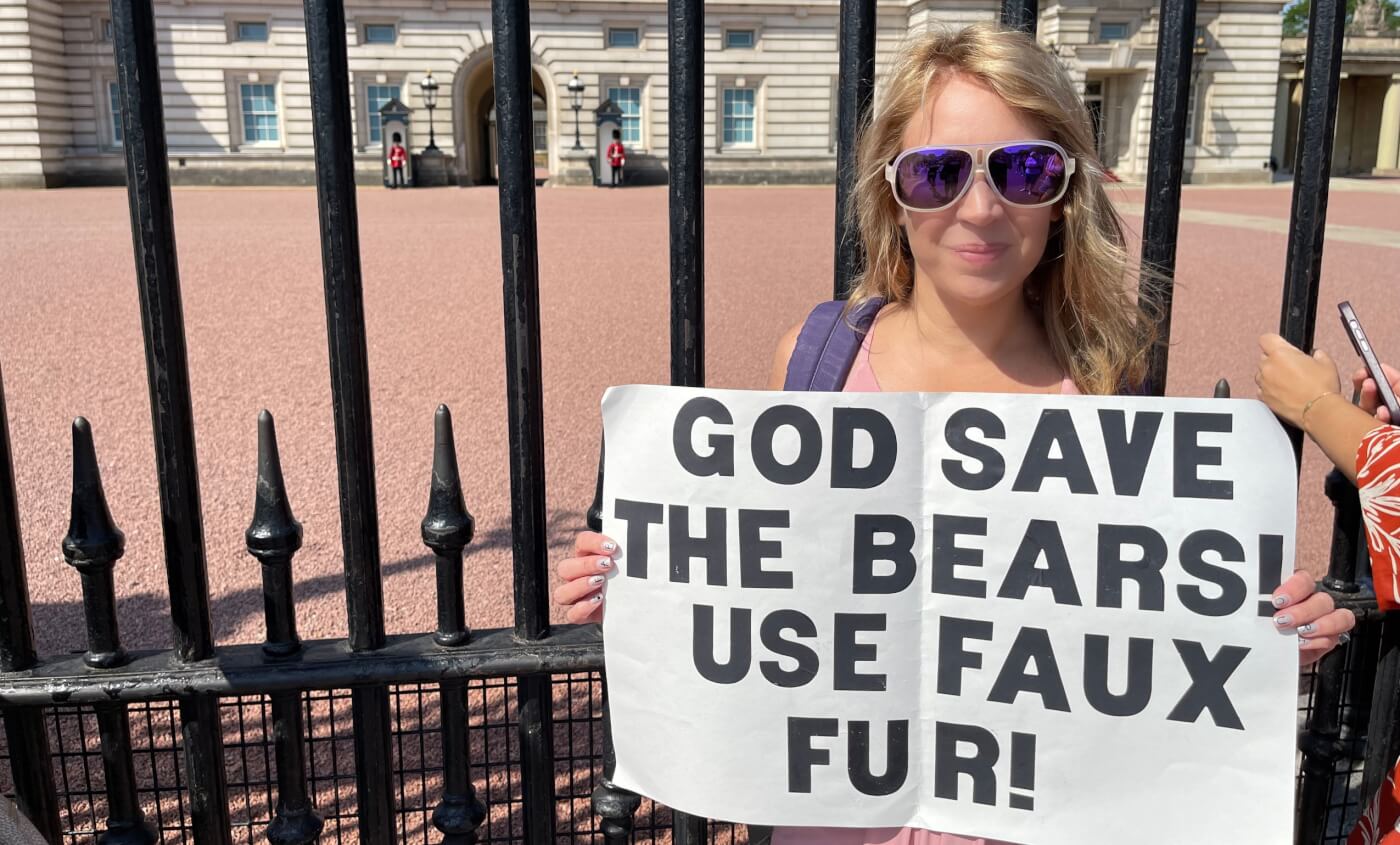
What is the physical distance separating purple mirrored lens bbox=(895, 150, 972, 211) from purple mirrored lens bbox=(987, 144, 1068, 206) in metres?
0.03

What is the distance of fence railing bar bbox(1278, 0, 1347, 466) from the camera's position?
151cm

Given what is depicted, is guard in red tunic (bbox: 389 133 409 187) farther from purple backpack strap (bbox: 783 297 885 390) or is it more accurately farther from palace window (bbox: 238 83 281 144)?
purple backpack strap (bbox: 783 297 885 390)

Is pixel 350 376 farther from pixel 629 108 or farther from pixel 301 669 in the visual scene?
pixel 629 108

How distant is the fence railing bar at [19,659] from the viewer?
4.70ft

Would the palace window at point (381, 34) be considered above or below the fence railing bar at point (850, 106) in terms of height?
above

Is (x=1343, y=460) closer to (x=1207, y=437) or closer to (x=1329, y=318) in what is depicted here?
(x=1207, y=437)

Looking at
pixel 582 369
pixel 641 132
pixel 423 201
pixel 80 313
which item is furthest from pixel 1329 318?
pixel 641 132

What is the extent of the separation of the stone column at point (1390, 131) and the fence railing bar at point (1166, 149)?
53.2 metres

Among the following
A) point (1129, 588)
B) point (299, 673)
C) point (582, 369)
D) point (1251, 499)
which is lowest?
point (582, 369)

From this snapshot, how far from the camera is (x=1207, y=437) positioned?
4.25 feet

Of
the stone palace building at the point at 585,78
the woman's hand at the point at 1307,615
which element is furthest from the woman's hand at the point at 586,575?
the stone palace building at the point at 585,78

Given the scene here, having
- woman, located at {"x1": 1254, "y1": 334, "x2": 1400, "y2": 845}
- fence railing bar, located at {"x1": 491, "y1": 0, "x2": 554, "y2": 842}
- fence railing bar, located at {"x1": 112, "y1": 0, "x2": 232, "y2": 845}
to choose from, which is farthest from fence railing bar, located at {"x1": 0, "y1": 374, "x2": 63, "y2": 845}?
woman, located at {"x1": 1254, "y1": 334, "x2": 1400, "y2": 845}

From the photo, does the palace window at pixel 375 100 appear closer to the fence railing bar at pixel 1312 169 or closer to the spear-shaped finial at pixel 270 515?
the spear-shaped finial at pixel 270 515

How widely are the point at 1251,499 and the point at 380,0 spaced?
117ft
